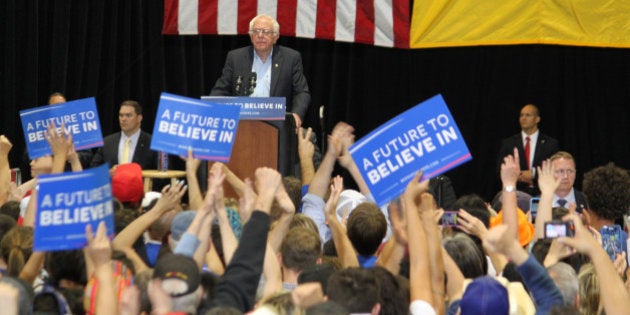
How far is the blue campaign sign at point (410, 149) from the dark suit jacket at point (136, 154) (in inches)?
187

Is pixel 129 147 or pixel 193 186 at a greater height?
pixel 193 186

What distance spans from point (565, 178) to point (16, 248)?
4924 mm

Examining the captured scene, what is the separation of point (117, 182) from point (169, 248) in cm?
138

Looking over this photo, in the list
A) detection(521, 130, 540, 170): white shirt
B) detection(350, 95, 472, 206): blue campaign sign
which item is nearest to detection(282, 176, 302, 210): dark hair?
detection(350, 95, 472, 206): blue campaign sign

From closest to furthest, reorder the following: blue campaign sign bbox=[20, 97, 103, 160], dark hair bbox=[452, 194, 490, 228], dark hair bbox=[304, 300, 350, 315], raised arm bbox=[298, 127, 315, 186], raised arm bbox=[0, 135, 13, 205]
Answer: dark hair bbox=[304, 300, 350, 315], dark hair bbox=[452, 194, 490, 228], raised arm bbox=[0, 135, 13, 205], raised arm bbox=[298, 127, 315, 186], blue campaign sign bbox=[20, 97, 103, 160]

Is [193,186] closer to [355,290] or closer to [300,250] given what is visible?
[300,250]

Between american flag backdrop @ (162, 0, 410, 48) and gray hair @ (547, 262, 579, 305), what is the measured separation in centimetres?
692

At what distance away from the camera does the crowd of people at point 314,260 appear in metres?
3.69

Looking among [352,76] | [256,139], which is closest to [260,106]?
[256,139]

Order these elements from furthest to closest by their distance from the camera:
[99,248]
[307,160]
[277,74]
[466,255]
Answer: [277,74], [307,160], [466,255], [99,248]

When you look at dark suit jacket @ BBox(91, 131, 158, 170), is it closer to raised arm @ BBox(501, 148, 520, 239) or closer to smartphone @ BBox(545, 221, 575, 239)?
raised arm @ BBox(501, 148, 520, 239)

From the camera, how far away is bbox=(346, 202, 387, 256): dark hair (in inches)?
195

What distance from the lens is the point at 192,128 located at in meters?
5.67

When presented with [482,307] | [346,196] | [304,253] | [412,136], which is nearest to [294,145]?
[346,196]
